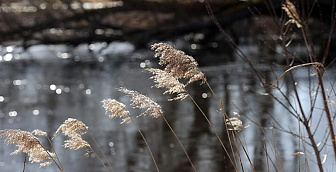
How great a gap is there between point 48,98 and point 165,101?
4.95 ft

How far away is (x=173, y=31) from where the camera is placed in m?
10.5

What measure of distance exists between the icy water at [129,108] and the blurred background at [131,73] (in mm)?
11

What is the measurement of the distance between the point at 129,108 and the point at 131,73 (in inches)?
110

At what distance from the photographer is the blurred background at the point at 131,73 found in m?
4.48

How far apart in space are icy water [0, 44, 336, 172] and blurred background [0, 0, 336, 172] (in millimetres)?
11

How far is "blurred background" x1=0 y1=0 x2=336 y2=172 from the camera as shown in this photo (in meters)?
4.48

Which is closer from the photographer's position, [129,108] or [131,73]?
[129,108]

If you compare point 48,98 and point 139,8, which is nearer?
point 48,98

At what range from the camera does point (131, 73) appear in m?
8.78

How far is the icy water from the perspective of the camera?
4.30m

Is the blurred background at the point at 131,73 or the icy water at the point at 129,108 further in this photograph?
the blurred background at the point at 131,73

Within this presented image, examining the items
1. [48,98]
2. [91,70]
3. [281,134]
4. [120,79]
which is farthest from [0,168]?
[91,70]

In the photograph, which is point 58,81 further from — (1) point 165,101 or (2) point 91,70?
(1) point 165,101

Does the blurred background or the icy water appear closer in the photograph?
the icy water
